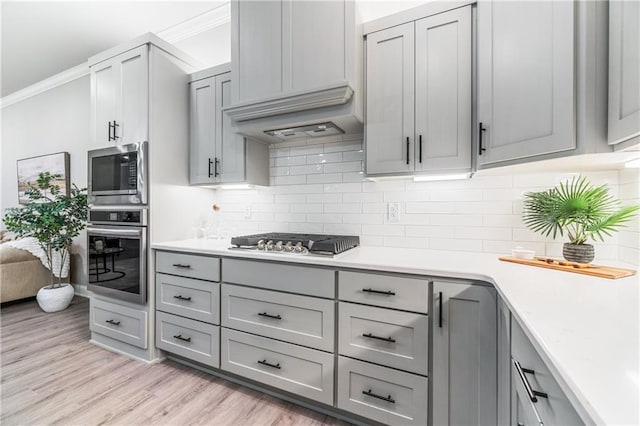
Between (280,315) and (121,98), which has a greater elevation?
(121,98)

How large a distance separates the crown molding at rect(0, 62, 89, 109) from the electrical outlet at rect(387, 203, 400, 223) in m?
4.23

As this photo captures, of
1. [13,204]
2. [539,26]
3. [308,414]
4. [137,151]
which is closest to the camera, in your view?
[539,26]

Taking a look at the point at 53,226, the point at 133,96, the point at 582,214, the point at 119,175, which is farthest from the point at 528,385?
the point at 53,226

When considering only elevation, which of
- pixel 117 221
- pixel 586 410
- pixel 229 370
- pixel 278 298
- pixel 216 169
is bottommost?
pixel 229 370

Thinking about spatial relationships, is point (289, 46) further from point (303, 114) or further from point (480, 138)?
point (480, 138)

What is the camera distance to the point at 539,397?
746 millimetres

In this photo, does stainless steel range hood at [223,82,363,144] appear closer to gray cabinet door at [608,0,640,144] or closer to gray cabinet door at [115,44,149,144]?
gray cabinet door at [115,44,149,144]

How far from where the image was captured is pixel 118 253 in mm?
2359

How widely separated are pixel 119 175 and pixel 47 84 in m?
3.41

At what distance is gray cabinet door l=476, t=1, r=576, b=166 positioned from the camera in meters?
1.11

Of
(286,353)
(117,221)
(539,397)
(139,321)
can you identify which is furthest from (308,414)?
(117,221)

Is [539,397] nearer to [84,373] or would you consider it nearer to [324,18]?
[324,18]

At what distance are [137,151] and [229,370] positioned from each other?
6.02ft

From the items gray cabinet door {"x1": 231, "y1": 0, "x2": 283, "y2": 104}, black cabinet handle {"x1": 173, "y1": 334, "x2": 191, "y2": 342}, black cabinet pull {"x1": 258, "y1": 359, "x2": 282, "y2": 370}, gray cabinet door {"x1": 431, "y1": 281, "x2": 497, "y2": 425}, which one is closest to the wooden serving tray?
gray cabinet door {"x1": 431, "y1": 281, "x2": 497, "y2": 425}
